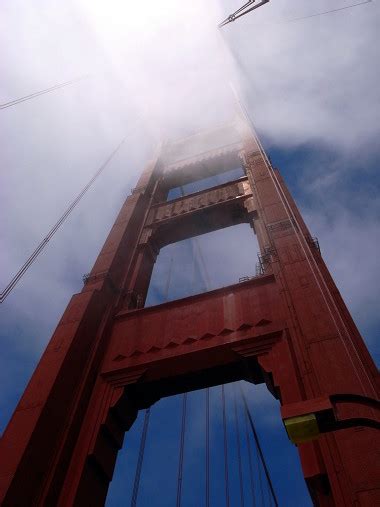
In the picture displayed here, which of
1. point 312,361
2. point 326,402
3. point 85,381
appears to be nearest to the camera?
point 326,402

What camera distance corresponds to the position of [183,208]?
1391 centimetres

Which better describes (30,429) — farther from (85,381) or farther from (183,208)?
(183,208)

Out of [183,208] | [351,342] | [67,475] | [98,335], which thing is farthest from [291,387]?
[183,208]

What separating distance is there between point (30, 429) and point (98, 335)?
274 cm

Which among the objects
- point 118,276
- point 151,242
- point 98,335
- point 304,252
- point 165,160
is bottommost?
point 98,335

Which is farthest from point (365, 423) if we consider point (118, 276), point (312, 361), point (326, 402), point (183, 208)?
point (183, 208)

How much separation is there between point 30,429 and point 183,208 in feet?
30.4

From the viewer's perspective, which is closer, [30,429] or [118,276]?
[30,429]

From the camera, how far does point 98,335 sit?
8656 mm

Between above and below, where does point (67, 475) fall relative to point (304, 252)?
below

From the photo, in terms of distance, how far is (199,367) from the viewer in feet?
25.2

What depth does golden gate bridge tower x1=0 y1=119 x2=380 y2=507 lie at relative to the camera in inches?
192

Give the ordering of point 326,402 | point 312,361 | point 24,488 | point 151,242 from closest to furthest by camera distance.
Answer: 1. point 326,402
2. point 24,488
3. point 312,361
4. point 151,242

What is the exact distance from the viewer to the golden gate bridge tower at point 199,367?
16.0 feet
